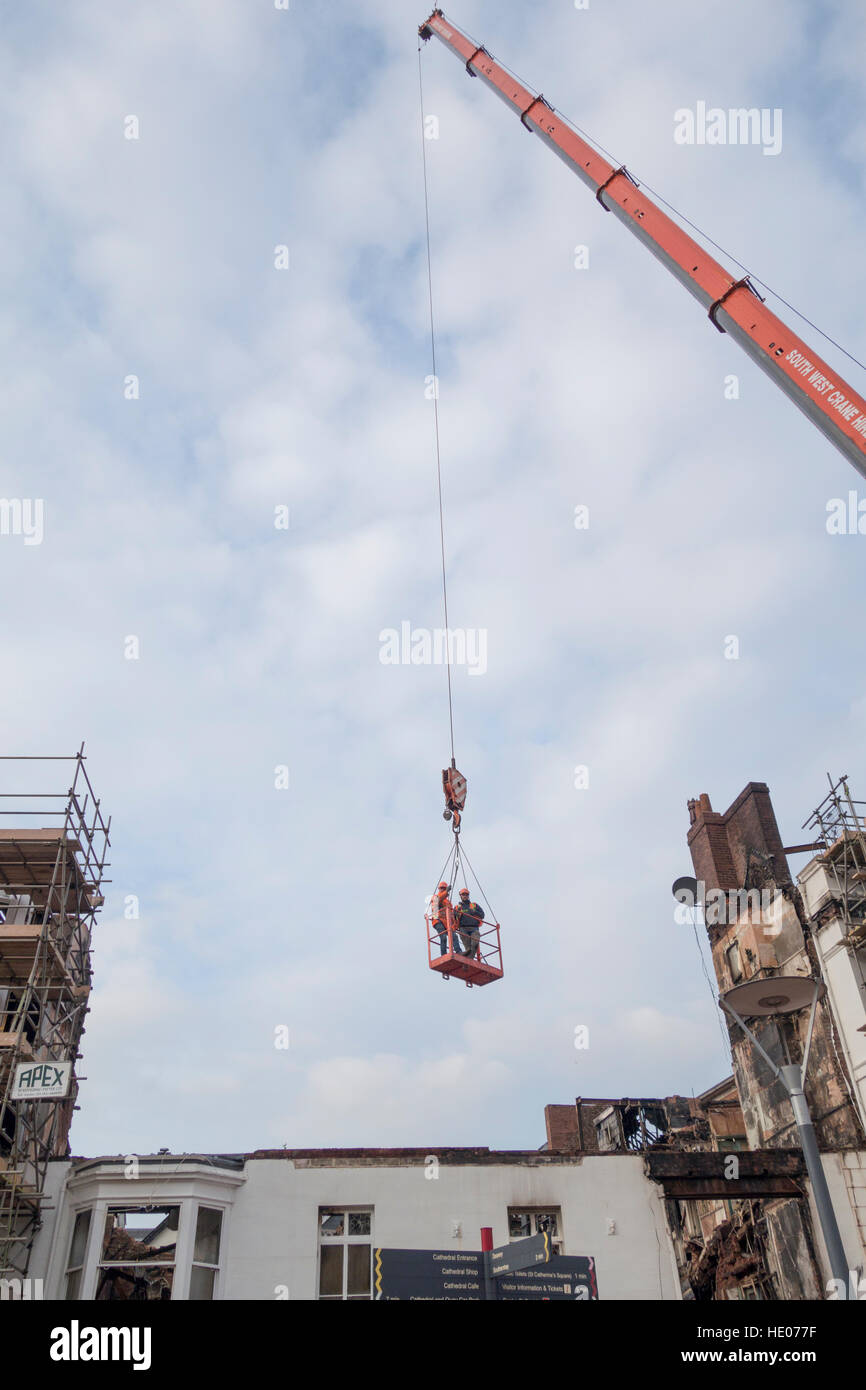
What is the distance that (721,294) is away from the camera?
20.5 m

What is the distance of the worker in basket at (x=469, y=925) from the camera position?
21391mm

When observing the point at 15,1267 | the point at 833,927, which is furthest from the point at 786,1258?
the point at 15,1267

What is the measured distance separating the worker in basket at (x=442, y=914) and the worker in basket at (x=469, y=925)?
0.93 ft

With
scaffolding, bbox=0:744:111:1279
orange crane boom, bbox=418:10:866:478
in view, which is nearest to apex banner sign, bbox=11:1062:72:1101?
scaffolding, bbox=0:744:111:1279

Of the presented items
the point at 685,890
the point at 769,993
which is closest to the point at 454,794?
the point at 685,890

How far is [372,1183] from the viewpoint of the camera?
18.7m

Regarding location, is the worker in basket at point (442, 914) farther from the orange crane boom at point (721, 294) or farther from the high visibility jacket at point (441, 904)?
the orange crane boom at point (721, 294)

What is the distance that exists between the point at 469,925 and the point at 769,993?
7632 mm

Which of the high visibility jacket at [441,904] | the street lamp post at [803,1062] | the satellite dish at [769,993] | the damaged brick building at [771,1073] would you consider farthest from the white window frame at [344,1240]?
the satellite dish at [769,993]

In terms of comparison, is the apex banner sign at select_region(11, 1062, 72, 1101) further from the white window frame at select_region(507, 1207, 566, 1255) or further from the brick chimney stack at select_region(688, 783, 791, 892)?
the brick chimney stack at select_region(688, 783, 791, 892)

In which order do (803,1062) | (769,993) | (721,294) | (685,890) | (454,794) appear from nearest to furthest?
(803,1062) < (769,993) < (685,890) < (721,294) < (454,794)

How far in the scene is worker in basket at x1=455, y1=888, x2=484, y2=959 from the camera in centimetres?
2139

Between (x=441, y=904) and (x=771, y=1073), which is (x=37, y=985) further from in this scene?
(x=771, y=1073)
